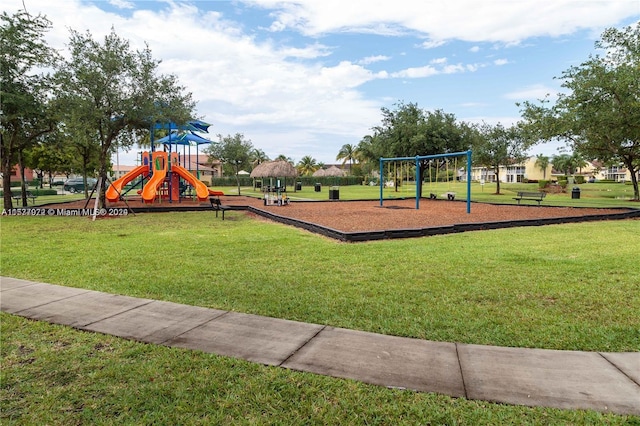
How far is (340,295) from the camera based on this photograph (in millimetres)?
5305

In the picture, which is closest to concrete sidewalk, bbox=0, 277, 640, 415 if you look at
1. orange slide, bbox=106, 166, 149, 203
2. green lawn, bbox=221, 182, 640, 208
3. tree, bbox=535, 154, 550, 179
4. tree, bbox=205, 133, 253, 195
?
orange slide, bbox=106, 166, 149, 203

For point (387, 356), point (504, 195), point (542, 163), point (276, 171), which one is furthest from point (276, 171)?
point (542, 163)

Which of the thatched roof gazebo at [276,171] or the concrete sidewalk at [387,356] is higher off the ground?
the thatched roof gazebo at [276,171]

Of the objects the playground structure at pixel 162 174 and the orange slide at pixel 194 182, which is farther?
the orange slide at pixel 194 182

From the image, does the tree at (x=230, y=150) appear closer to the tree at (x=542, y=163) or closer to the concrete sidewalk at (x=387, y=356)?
the concrete sidewalk at (x=387, y=356)

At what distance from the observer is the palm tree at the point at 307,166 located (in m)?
89.4

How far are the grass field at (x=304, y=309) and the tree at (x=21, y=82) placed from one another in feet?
32.3

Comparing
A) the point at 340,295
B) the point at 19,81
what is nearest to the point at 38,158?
the point at 19,81

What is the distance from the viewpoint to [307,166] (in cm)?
9000

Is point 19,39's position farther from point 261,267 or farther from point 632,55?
point 632,55

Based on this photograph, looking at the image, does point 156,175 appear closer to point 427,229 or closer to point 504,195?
point 427,229

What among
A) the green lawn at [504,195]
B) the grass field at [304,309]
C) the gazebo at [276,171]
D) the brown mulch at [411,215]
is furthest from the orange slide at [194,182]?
the gazebo at [276,171]

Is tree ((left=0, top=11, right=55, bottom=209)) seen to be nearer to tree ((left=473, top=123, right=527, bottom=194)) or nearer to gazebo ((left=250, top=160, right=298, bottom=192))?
gazebo ((left=250, top=160, right=298, bottom=192))

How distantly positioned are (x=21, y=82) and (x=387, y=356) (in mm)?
21722
